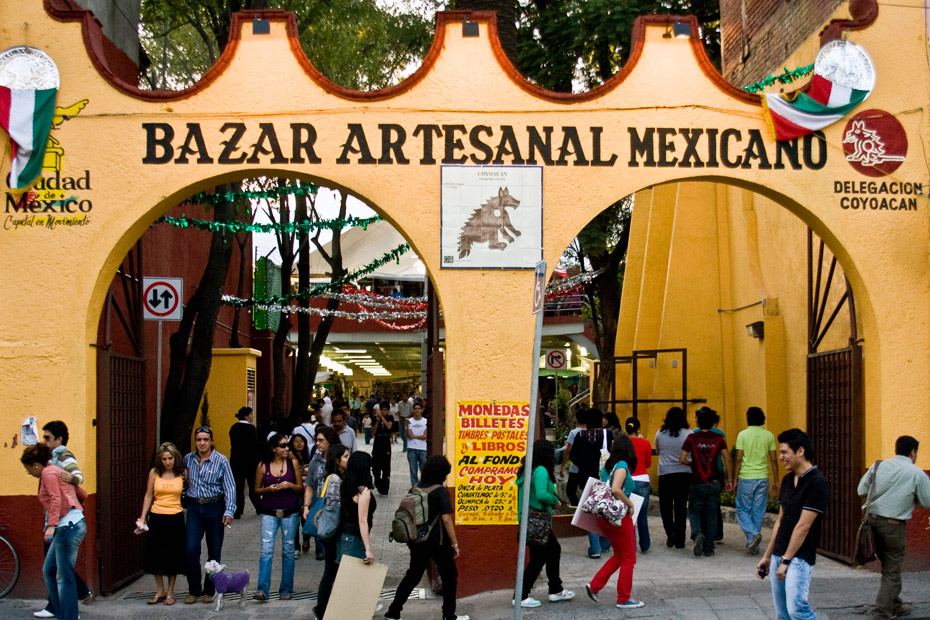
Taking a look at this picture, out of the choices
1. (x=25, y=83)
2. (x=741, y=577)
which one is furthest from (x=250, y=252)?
(x=741, y=577)

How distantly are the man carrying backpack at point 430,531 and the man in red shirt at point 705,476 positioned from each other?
4.24m

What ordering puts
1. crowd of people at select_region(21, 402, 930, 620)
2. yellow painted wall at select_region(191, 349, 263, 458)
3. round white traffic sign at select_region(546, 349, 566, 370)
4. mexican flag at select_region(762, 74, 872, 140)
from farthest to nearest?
round white traffic sign at select_region(546, 349, 566, 370) → yellow painted wall at select_region(191, 349, 263, 458) → mexican flag at select_region(762, 74, 872, 140) → crowd of people at select_region(21, 402, 930, 620)

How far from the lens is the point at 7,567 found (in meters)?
10.1

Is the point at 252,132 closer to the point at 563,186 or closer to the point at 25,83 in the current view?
the point at 25,83

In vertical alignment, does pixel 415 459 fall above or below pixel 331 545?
above

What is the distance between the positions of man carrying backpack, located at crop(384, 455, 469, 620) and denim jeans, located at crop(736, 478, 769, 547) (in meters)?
4.57

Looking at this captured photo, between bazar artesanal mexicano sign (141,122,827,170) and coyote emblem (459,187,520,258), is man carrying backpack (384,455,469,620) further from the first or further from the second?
bazar artesanal mexicano sign (141,122,827,170)

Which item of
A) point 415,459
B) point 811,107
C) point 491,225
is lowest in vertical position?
point 415,459

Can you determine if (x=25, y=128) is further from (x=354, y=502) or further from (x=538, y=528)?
(x=538, y=528)

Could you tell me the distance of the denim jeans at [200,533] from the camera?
10273mm

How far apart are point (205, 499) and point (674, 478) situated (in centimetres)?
564

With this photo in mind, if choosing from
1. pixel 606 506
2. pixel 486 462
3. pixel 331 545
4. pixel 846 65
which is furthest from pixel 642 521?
pixel 846 65

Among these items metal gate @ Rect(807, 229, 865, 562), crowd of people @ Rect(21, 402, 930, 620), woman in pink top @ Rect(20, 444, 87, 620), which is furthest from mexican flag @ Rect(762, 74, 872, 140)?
woman in pink top @ Rect(20, 444, 87, 620)

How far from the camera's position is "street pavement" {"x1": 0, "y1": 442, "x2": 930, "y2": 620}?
31.4 ft
